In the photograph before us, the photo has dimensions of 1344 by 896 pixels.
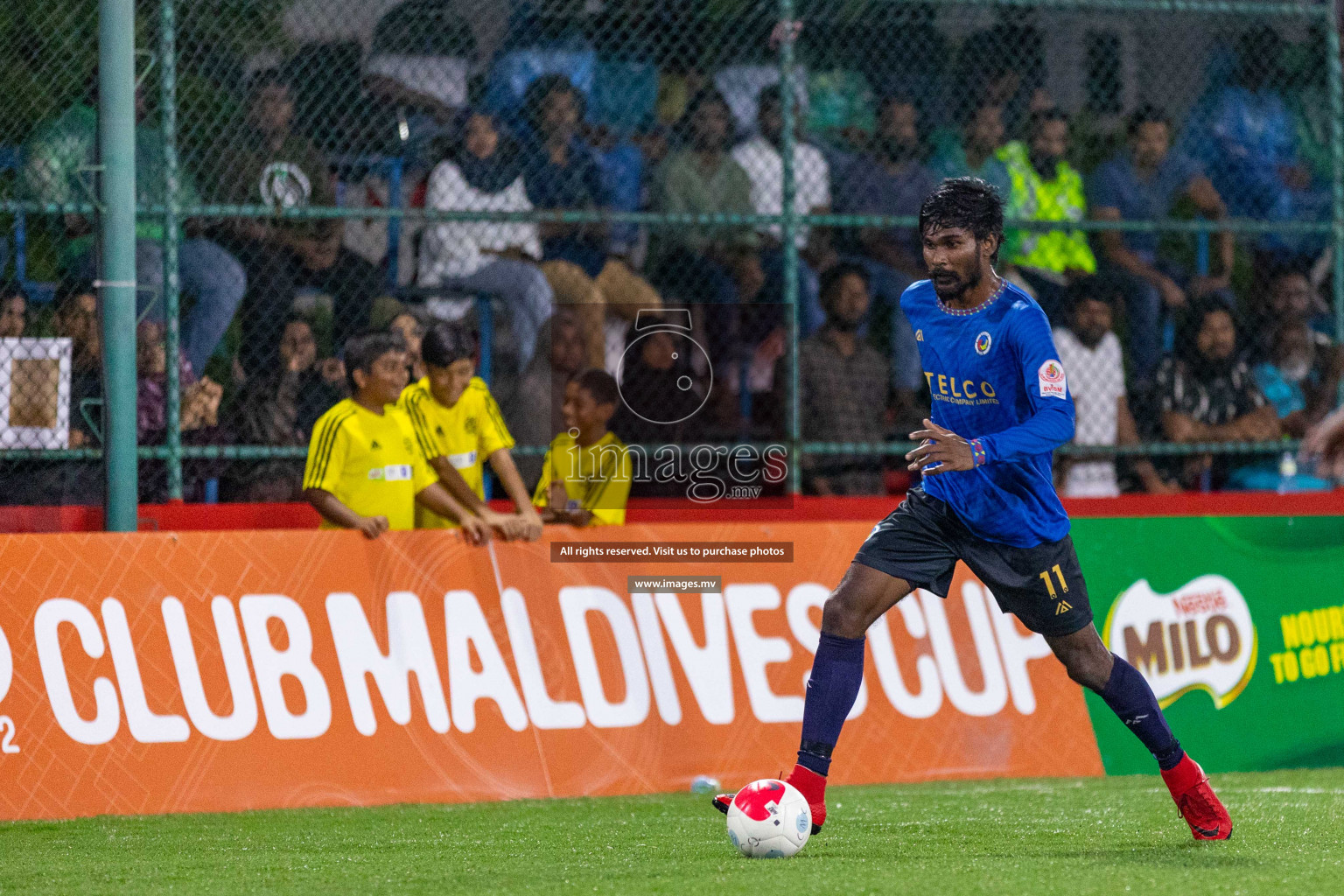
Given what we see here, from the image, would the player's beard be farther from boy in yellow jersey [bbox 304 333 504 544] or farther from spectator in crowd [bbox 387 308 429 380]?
spectator in crowd [bbox 387 308 429 380]

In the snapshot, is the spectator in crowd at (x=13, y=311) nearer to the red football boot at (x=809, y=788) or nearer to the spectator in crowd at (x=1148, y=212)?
the red football boot at (x=809, y=788)

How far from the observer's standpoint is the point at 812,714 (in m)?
5.13

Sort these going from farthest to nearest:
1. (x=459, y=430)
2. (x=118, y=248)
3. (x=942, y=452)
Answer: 1. (x=459, y=430)
2. (x=118, y=248)
3. (x=942, y=452)

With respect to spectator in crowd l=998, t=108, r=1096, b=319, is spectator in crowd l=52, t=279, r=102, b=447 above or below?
below

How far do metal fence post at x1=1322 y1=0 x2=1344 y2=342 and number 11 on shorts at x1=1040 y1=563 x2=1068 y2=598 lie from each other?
4578 millimetres

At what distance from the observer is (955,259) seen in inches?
202

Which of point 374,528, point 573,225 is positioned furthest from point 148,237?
point 573,225

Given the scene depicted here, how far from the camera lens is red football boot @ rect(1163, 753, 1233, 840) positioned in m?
5.22

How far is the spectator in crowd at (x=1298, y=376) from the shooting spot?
Answer: 9.47 m

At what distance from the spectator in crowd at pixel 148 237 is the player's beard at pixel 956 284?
3.61 meters

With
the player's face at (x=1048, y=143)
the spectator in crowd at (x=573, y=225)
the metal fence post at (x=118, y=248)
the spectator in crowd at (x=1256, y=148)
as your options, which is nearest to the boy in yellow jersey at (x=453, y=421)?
the spectator in crowd at (x=573, y=225)

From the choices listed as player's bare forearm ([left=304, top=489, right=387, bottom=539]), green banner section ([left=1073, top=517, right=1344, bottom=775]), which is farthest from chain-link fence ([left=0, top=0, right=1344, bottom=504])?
green banner section ([left=1073, top=517, right=1344, bottom=775])

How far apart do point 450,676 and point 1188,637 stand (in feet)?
11.2

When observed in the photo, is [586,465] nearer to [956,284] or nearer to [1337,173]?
[956,284]
